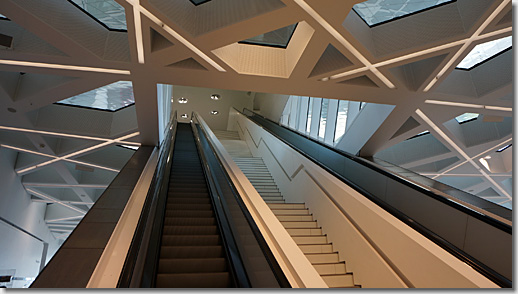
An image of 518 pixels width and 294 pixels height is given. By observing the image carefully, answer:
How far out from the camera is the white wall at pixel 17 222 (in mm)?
11445

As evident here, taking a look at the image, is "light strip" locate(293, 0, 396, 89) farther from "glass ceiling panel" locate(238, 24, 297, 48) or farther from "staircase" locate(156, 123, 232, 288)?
"staircase" locate(156, 123, 232, 288)

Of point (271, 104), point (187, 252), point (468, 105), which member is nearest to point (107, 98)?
point (187, 252)

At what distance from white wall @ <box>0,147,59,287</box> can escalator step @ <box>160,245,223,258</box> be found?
1009 centimetres

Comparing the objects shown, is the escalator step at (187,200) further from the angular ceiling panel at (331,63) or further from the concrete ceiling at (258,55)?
the angular ceiling panel at (331,63)

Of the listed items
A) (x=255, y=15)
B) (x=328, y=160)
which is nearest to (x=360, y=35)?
(x=255, y=15)

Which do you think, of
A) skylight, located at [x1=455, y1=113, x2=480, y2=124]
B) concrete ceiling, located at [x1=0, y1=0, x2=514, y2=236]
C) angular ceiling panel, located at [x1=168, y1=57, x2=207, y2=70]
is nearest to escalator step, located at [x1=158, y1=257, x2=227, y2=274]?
concrete ceiling, located at [x1=0, y1=0, x2=514, y2=236]

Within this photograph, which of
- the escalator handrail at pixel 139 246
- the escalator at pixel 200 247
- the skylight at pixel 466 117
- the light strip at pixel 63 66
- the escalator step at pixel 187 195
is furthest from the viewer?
the skylight at pixel 466 117

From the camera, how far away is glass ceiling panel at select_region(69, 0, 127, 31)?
5328 mm

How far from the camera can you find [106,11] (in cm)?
546

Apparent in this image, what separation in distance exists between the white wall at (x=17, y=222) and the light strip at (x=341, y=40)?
450 inches

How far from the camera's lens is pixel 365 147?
952cm

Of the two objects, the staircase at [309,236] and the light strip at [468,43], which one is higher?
the light strip at [468,43]

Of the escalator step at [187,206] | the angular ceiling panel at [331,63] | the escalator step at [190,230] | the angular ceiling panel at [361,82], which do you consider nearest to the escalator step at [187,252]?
the escalator step at [190,230]

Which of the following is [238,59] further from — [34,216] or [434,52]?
[34,216]
